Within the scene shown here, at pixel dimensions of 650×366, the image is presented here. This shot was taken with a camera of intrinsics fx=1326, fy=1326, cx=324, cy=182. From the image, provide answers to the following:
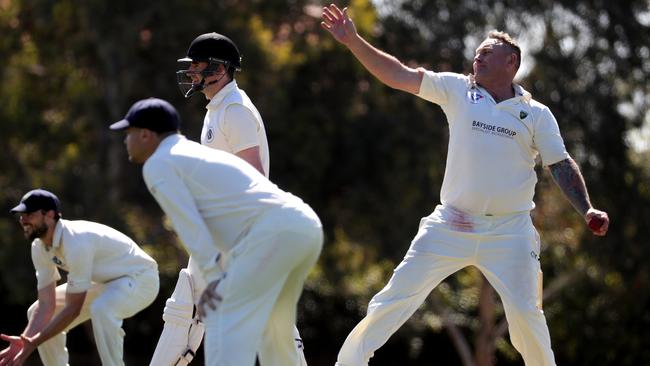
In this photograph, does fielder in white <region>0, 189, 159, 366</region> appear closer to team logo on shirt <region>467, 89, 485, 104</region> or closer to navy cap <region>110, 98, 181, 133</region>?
navy cap <region>110, 98, 181, 133</region>

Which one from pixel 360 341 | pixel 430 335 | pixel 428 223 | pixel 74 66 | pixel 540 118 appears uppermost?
pixel 540 118

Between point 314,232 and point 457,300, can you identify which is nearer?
point 314,232

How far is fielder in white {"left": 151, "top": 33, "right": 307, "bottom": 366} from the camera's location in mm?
8508

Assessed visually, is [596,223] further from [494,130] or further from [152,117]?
[152,117]

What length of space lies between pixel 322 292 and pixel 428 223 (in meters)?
16.5

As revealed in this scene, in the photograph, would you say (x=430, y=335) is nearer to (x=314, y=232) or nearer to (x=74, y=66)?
(x=74, y=66)

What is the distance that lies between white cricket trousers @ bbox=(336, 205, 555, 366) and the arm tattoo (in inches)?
12.4

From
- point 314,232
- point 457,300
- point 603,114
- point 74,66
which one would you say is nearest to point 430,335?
point 457,300

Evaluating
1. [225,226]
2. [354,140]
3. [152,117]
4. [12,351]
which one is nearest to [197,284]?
[12,351]

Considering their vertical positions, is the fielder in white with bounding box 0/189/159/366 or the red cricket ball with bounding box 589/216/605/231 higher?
the red cricket ball with bounding box 589/216/605/231

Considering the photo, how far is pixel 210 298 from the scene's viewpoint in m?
6.98

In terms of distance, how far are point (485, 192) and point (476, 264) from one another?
0.50 m

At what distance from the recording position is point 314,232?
23.1ft

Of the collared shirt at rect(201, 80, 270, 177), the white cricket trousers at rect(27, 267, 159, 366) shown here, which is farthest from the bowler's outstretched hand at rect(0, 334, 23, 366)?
the collared shirt at rect(201, 80, 270, 177)
